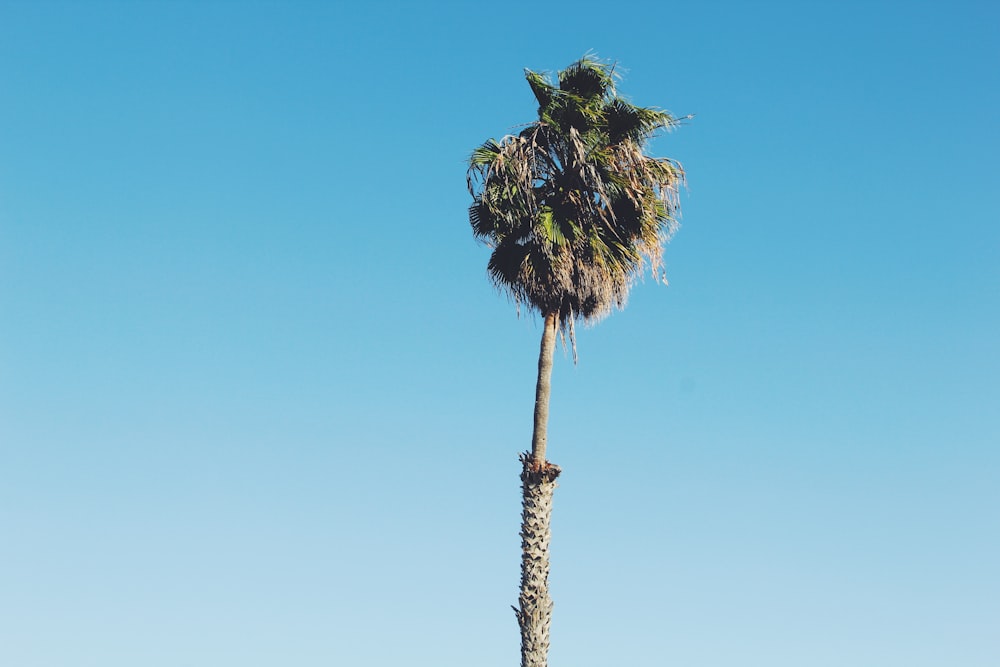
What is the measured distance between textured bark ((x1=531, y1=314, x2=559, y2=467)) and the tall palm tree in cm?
3

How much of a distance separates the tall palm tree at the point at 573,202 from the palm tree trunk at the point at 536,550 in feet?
6.75

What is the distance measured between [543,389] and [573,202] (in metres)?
4.17

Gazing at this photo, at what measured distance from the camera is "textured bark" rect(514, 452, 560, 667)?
77.8 feet

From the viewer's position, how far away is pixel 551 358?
84.6 feet

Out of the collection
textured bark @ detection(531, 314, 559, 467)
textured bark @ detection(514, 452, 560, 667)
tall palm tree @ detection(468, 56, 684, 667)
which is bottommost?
textured bark @ detection(514, 452, 560, 667)

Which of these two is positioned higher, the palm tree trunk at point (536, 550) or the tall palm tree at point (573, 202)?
the tall palm tree at point (573, 202)

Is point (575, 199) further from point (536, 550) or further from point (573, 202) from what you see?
point (536, 550)

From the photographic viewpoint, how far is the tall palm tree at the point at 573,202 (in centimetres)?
2619

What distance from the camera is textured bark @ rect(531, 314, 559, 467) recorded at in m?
24.7

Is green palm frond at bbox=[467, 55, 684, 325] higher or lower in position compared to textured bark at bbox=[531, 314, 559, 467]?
higher

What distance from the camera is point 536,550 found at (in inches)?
949

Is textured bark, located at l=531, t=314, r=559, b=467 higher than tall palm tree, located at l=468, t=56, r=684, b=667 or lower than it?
lower

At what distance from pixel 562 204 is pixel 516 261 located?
157 cm

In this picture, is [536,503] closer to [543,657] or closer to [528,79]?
[543,657]
